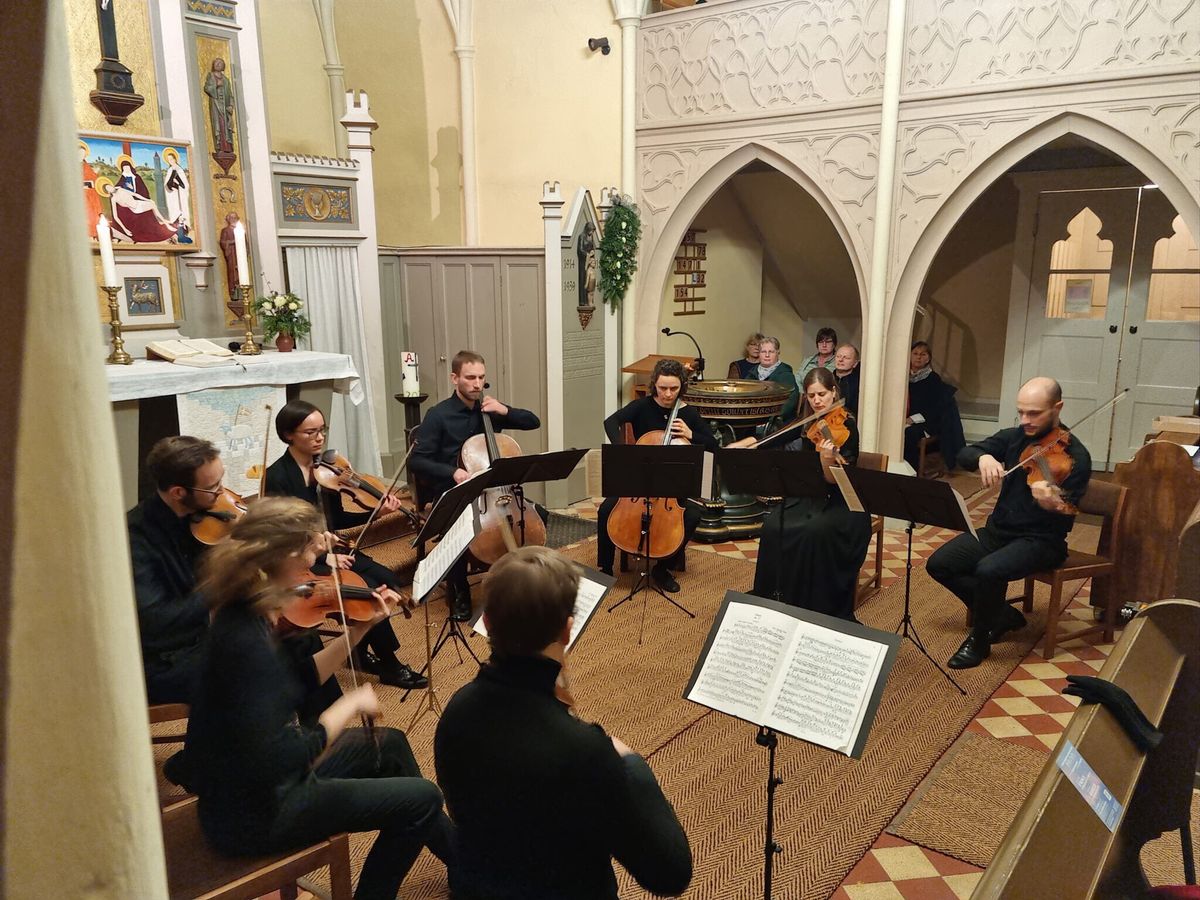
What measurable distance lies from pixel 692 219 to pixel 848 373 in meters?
2.06

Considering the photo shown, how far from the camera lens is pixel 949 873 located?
2.92 metres

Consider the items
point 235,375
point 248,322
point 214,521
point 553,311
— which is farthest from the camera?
point 553,311

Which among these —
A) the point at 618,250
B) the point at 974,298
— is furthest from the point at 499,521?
the point at 974,298

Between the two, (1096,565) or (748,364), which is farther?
(748,364)

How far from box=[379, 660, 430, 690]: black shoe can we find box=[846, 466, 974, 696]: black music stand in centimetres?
227

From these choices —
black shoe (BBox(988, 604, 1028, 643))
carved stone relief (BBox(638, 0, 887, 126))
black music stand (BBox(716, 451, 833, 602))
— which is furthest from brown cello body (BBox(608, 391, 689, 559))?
carved stone relief (BBox(638, 0, 887, 126))

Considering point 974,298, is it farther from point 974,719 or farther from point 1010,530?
point 974,719

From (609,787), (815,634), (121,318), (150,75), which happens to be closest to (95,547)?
(609,787)

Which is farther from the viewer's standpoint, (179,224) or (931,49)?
(931,49)

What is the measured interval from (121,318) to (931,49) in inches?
236

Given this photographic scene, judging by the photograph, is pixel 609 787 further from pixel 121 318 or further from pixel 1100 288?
pixel 1100 288

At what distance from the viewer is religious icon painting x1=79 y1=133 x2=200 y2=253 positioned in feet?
17.9

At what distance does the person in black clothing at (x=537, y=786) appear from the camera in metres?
1.69

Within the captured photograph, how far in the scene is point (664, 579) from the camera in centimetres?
553
